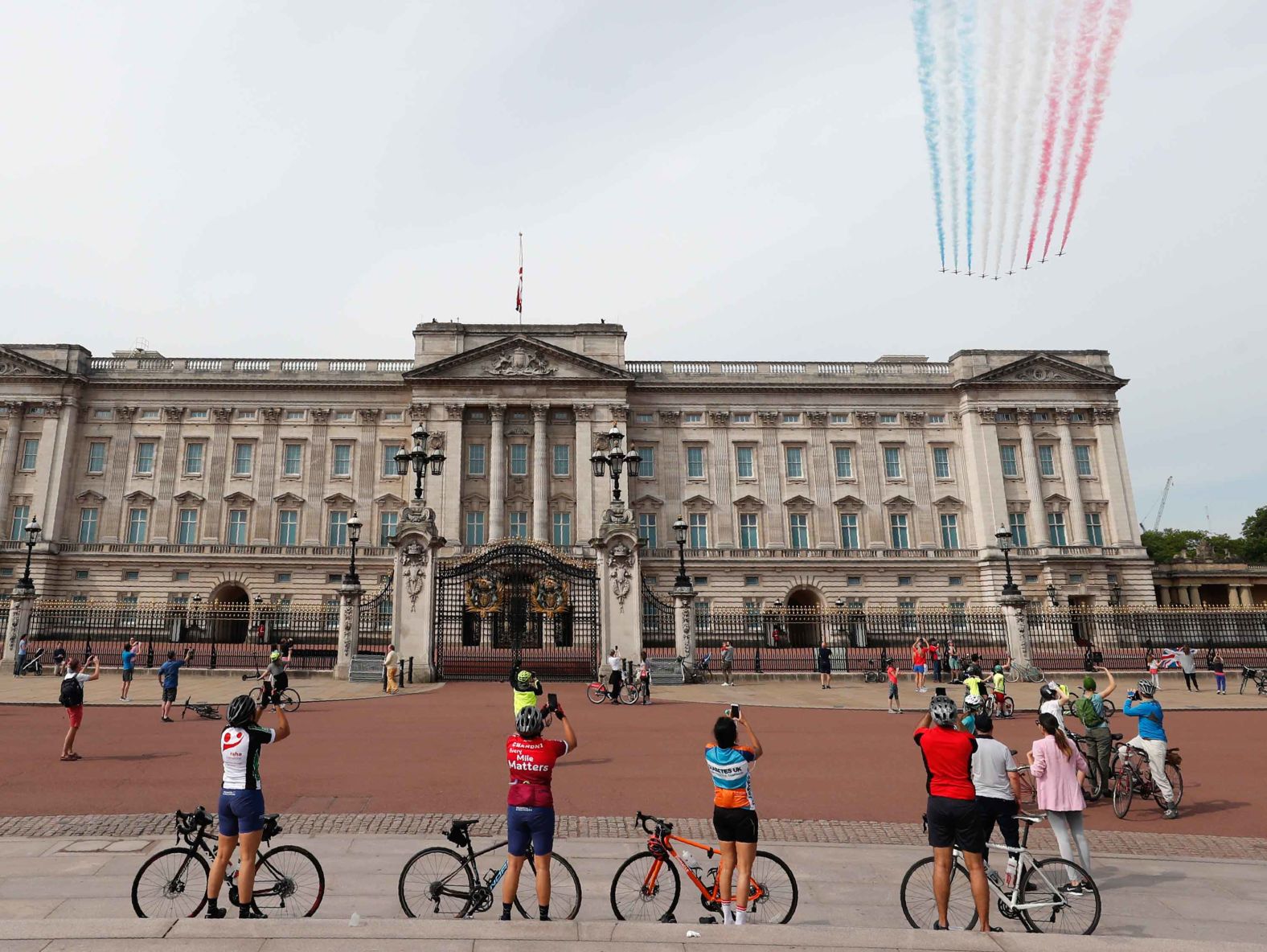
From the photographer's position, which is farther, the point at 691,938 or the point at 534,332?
the point at 534,332

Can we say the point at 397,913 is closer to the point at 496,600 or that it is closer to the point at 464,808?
the point at 464,808

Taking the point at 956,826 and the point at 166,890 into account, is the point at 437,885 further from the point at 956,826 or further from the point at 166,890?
the point at 956,826

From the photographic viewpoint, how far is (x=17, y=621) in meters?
28.3

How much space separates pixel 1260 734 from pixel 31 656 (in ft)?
124

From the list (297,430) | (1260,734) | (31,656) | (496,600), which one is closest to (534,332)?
(297,430)

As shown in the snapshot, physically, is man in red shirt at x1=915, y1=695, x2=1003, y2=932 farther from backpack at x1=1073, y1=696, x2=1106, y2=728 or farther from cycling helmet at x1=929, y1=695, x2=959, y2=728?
backpack at x1=1073, y1=696, x2=1106, y2=728

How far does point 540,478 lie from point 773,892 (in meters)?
43.6

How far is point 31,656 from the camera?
27094 millimetres

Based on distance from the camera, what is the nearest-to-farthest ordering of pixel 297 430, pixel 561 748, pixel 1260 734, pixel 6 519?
pixel 561 748, pixel 1260 734, pixel 6 519, pixel 297 430

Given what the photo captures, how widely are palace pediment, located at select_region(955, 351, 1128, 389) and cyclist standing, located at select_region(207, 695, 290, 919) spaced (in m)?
53.0

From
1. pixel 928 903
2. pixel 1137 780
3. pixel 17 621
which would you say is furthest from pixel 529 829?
pixel 17 621

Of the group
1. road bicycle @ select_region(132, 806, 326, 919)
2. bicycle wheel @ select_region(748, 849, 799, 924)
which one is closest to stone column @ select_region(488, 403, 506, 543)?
road bicycle @ select_region(132, 806, 326, 919)

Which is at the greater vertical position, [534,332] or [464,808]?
[534,332]

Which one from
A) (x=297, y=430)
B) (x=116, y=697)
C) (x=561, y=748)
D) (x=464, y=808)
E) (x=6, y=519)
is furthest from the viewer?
(x=297, y=430)
